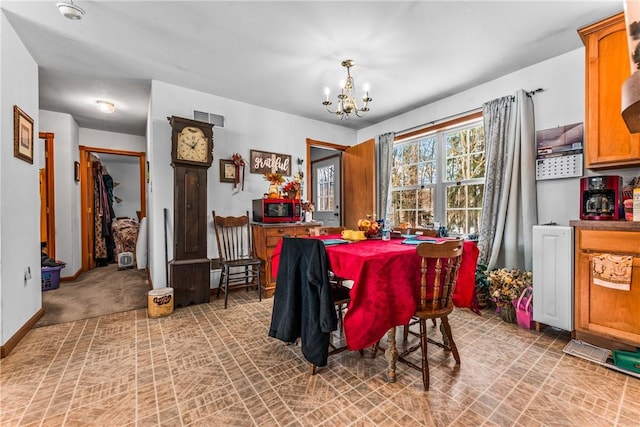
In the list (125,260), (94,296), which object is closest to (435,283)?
(94,296)

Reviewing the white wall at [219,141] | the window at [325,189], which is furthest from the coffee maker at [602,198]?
the window at [325,189]

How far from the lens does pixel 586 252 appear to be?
214cm

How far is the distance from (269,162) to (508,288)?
128 inches

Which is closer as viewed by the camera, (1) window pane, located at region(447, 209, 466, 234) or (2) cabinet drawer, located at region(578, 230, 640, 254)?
(2) cabinet drawer, located at region(578, 230, 640, 254)

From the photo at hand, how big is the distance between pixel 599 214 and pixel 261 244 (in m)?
3.23

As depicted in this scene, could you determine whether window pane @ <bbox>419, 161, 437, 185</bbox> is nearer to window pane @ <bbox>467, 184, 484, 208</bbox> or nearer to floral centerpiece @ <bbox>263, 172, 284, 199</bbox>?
window pane @ <bbox>467, 184, 484, 208</bbox>

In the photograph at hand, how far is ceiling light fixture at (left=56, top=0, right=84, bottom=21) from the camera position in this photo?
6.50 ft

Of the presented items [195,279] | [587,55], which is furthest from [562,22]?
[195,279]

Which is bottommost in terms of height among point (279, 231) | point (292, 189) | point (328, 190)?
point (279, 231)

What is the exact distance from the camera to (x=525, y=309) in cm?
251

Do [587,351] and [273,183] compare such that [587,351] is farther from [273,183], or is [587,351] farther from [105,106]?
[105,106]

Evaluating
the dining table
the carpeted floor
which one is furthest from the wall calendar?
the carpeted floor

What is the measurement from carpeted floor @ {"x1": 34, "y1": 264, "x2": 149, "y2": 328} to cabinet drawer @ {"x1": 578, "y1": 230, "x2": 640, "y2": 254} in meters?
4.23

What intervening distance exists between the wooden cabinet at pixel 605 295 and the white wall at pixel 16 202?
4375mm
